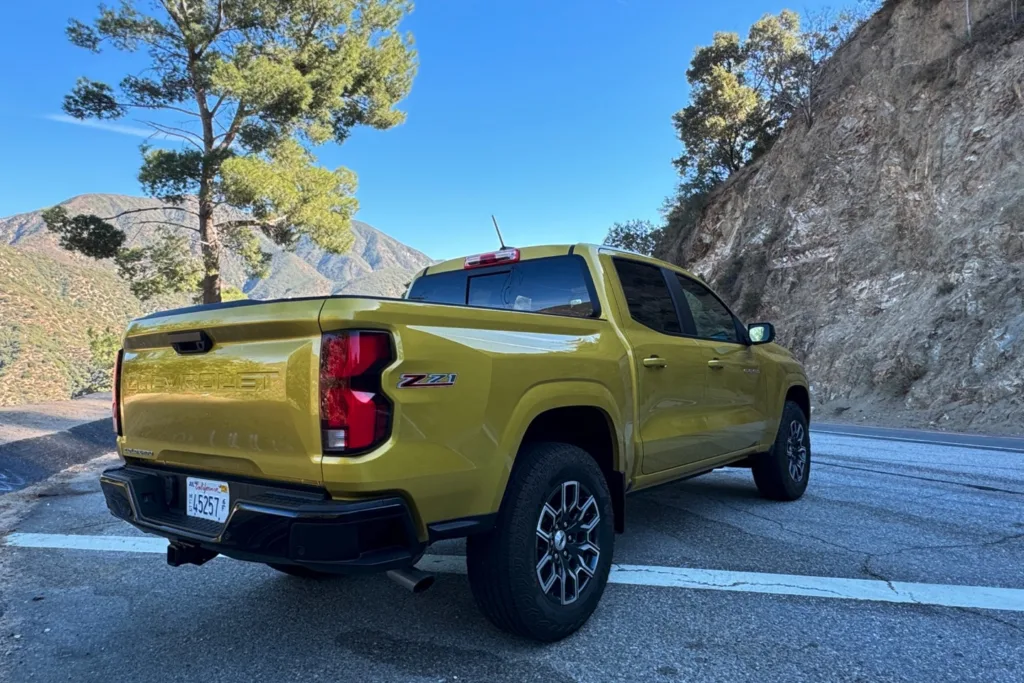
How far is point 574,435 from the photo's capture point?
11.2ft

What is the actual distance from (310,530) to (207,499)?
74 cm

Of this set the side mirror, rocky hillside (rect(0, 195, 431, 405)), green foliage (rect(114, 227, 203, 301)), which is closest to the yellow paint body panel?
the side mirror

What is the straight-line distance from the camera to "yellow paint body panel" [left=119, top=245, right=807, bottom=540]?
2.34 m

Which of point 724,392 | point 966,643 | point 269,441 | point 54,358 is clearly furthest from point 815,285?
point 54,358

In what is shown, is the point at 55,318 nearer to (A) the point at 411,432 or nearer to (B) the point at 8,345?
(B) the point at 8,345

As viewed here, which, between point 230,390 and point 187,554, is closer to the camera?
point 230,390

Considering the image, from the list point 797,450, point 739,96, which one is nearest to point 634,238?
point 739,96

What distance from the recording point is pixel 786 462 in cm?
532

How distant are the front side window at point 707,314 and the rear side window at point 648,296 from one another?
0.96 ft

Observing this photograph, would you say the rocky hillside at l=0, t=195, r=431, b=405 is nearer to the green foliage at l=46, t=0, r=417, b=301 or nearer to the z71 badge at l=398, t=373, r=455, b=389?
the green foliage at l=46, t=0, r=417, b=301

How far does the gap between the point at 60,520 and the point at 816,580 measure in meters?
5.47

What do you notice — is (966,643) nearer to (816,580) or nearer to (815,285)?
(816,580)

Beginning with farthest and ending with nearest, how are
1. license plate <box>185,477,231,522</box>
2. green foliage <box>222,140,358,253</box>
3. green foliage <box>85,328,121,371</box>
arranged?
1. green foliage <box>85,328,121,371</box>
2. green foliage <box>222,140,358,253</box>
3. license plate <box>185,477,231,522</box>

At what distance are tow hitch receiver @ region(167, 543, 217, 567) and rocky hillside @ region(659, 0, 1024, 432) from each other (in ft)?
47.6
